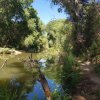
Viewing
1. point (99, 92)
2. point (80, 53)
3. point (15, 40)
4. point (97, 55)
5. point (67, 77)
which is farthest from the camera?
point (15, 40)

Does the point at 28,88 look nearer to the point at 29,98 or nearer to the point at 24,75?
the point at 29,98

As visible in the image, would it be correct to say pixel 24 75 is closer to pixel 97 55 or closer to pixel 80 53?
pixel 97 55

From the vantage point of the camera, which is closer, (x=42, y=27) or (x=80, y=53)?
(x=80, y=53)

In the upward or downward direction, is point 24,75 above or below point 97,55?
below

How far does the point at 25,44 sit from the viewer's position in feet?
173

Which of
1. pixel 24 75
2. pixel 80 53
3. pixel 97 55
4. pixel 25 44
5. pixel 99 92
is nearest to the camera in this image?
pixel 99 92

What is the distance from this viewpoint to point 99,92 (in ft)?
35.5

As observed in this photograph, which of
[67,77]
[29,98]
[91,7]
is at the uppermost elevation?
[91,7]

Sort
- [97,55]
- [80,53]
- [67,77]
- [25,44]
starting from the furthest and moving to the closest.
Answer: [25,44] < [80,53] < [97,55] < [67,77]

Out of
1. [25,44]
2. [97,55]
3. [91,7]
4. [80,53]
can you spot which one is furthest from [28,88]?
[25,44]

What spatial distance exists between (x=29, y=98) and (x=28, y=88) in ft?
6.57

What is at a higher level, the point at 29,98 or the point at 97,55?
the point at 97,55

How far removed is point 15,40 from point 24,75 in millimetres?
40026

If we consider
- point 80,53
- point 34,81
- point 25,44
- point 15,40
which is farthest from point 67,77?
point 15,40
